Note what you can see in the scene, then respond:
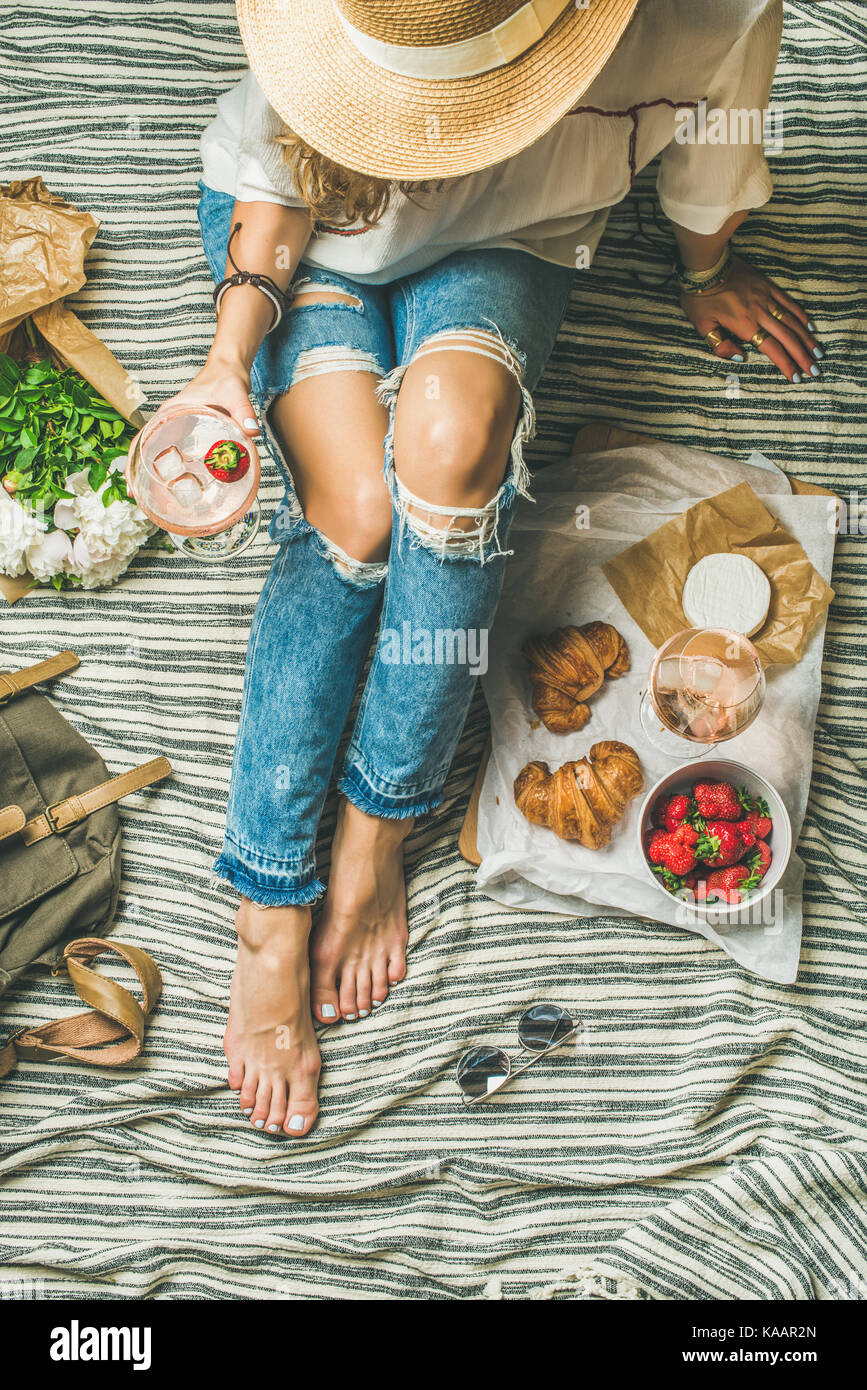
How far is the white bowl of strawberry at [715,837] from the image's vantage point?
1186 millimetres

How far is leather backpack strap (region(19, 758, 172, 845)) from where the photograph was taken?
50.2 inches

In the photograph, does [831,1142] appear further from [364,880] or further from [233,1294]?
[233,1294]

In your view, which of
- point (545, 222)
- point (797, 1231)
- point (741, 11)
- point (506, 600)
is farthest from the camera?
point (506, 600)

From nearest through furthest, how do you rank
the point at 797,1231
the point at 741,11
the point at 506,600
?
the point at 741,11 < the point at 797,1231 < the point at 506,600

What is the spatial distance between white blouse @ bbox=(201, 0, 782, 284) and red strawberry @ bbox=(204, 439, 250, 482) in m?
0.29

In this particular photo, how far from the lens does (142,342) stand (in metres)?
1.42

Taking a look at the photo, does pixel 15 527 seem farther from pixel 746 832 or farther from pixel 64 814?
pixel 746 832

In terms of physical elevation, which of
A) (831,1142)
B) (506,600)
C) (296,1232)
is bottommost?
(296,1232)

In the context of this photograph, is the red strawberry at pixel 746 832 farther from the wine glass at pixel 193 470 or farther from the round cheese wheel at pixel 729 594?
the wine glass at pixel 193 470

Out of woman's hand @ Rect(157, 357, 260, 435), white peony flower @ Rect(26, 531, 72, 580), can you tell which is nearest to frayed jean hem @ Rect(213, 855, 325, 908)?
white peony flower @ Rect(26, 531, 72, 580)

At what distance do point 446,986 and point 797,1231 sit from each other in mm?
528

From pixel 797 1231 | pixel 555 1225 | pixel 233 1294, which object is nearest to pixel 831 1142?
pixel 797 1231

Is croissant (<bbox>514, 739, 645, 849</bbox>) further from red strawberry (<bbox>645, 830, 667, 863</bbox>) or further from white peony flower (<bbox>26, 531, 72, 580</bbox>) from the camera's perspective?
white peony flower (<bbox>26, 531, 72, 580</bbox>)
